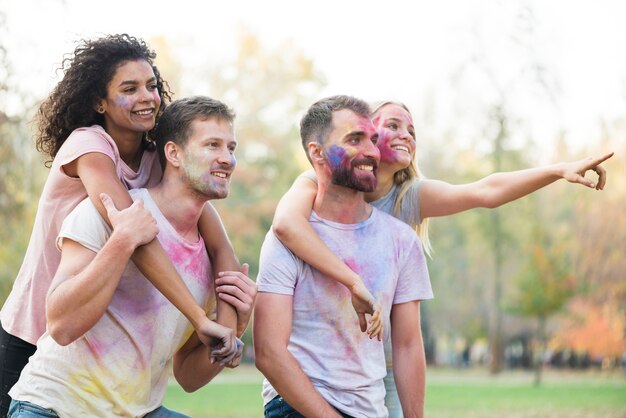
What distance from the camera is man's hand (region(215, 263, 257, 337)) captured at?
411cm

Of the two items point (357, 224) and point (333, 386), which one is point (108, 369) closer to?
point (333, 386)

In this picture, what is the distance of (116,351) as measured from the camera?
4012 millimetres

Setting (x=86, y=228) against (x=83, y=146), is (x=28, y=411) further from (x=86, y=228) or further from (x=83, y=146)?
(x=83, y=146)

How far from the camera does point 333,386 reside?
14.4 ft

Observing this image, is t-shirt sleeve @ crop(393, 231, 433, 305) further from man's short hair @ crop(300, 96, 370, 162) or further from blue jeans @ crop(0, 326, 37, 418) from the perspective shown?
blue jeans @ crop(0, 326, 37, 418)

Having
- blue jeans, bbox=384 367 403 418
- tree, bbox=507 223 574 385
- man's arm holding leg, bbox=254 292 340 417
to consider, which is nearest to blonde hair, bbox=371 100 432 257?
blue jeans, bbox=384 367 403 418

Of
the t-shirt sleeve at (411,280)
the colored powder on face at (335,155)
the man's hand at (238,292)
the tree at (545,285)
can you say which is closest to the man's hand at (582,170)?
the t-shirt sleeve at (411,280)

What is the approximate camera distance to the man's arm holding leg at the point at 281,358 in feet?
14.1

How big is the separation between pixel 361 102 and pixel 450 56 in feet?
125

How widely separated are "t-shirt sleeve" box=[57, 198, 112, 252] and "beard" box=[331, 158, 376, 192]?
1.10 meters

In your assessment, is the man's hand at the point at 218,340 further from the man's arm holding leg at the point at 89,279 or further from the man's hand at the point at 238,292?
the man's arm holding leg at the point at 89,279

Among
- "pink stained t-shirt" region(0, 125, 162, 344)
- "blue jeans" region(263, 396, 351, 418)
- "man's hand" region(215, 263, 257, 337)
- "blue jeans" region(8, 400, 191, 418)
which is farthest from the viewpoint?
"blue jeans" region(263, 396, 351, 418)

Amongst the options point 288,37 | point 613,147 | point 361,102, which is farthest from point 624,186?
point 361,102

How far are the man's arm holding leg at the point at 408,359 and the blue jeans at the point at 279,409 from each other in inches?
21.3
